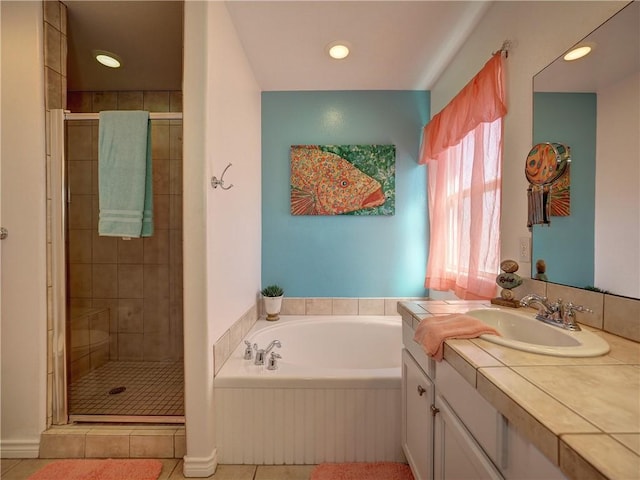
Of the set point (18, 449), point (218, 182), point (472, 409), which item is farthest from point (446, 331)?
point (18, 449)

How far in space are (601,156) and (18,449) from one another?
2.87 meters

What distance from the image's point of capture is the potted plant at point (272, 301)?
2283 millimetres

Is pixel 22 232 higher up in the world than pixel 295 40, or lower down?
lower down

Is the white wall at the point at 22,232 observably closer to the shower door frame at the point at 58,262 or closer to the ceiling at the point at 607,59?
the shower door frame at the point at 58,262

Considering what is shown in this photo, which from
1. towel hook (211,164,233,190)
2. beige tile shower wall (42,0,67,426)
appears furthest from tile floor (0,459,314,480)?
towel hook (211,164,233,190)

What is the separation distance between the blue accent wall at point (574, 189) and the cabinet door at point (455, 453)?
2.27 ft

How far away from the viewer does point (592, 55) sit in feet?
3.30

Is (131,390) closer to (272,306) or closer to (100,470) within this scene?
(100,470)

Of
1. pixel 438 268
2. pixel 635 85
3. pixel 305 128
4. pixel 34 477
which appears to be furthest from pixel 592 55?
pixel 34 477

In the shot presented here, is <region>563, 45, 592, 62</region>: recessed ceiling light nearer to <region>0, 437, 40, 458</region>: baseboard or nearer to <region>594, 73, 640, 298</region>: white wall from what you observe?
<region>594, 73, 640, 298</region>: white wall

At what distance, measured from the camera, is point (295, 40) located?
1840 mm

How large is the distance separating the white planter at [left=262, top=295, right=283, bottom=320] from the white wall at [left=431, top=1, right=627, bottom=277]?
5.26ft

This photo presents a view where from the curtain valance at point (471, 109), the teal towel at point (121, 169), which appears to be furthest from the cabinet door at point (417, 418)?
the teal towel at point (121, 169)

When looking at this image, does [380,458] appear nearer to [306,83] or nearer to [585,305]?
[585,305]
